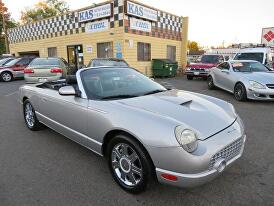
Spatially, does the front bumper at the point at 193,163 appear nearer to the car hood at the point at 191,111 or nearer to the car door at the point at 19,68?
the car hood at the point at 191,111

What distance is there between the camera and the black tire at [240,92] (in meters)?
6.96

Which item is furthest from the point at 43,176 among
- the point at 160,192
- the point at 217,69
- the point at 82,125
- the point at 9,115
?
the point at 217,69

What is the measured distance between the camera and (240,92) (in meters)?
7.12


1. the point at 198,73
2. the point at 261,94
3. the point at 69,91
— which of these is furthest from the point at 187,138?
the point at 198,73

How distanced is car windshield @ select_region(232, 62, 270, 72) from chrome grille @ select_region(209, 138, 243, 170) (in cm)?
598

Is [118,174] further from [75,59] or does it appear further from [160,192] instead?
[75,59]

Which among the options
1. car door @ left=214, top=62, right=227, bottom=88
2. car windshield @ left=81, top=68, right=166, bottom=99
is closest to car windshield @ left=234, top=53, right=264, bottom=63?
car door @ left=214, top=62, right=227, bottom=88

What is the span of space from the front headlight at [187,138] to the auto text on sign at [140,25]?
12674mm

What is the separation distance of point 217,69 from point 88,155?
707 centimetres

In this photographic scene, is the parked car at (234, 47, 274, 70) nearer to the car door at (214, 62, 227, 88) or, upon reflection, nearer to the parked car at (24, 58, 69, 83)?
the car door at (214, 62, 227, 88)

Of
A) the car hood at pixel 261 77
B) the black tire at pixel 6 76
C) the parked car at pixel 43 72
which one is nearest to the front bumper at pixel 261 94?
the car hood at pixel 261 77

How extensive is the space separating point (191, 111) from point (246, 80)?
5120 millimetres

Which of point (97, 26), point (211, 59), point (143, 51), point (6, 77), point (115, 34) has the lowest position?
point (6, 77)

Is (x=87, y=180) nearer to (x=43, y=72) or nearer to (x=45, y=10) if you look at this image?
(x=43, y=72)
